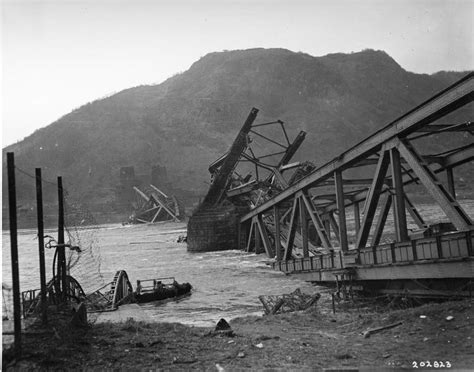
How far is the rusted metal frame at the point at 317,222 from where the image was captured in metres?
16.9

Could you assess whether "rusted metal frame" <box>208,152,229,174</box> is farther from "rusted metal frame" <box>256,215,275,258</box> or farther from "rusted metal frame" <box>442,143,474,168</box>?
"rusted metal frame" <box>442,143,474,168</box>

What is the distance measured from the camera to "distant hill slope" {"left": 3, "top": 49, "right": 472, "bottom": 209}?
352ft

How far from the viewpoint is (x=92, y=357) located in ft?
25.5

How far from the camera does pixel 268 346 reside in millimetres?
8469

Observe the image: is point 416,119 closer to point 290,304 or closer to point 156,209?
point 290,304

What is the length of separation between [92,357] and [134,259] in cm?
2744

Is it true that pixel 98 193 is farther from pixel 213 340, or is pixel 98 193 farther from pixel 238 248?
pixel 213 340

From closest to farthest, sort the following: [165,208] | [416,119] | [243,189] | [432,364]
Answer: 1. [432,364]
2. [416,119]
3. [243,189]
4. [165,208]

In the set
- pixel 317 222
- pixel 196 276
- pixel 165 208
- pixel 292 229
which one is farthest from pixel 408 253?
pixel 165 208

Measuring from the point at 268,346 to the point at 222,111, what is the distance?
348 feet

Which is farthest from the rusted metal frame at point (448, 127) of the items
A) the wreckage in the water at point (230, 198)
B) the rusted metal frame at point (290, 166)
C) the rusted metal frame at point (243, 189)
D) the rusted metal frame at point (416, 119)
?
the rusted metal frame at point (243, 189)

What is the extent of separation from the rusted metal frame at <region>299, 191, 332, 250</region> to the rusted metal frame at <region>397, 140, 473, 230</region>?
5.81m

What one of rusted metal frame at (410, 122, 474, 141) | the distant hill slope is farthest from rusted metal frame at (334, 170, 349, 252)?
the distant hill slope

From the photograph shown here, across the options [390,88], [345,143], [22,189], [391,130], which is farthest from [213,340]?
[390,88]
